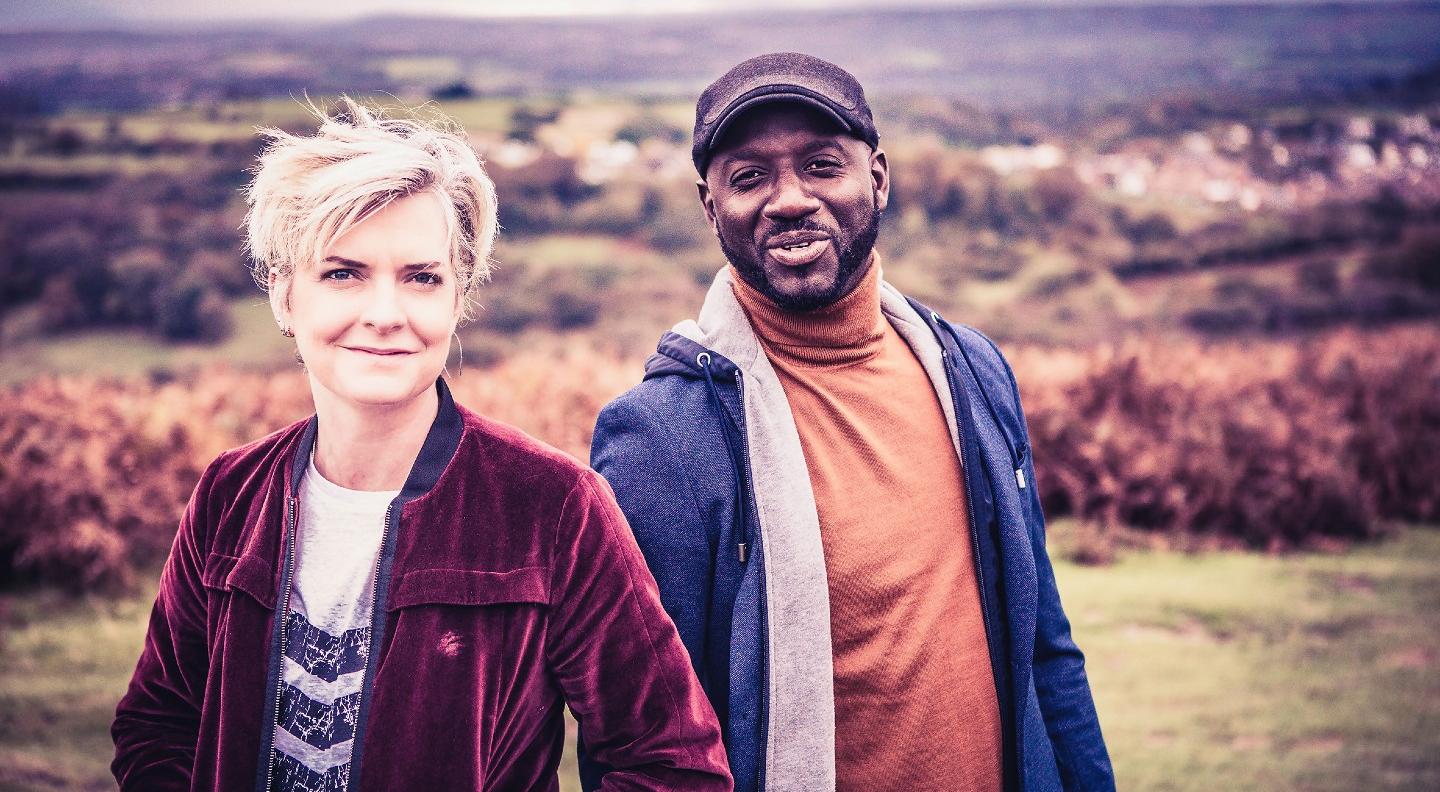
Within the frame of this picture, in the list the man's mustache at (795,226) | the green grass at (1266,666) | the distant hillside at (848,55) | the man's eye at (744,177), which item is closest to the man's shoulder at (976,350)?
the man's mustache at (795,226)

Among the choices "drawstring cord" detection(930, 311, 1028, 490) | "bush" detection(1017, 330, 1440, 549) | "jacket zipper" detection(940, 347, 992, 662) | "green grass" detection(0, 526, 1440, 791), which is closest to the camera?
"jacket zipper" detection(940, 347, 992, 662)

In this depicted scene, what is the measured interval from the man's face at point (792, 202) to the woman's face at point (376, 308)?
684 millimetres

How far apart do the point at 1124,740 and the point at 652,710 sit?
4.05 meters

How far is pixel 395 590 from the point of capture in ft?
5.25

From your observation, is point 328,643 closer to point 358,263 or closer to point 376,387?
point 376,387

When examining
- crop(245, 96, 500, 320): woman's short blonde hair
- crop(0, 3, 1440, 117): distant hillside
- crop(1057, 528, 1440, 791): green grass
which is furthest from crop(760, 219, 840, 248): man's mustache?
crop(0, 3, 1440, 117): distant hillside

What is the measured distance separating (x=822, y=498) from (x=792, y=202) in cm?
62

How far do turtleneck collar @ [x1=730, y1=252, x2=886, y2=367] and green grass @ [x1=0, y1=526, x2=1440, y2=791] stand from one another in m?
3.15

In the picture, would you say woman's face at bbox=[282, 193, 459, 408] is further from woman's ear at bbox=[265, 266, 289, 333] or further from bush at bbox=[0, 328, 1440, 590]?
bush at bbox=[0, 328, 1440, 590]

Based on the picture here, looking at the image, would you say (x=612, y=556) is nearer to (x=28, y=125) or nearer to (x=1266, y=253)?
(x=1266, y=253)

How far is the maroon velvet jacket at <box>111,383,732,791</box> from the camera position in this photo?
158cm

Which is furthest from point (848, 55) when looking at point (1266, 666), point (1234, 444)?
point (1266, 666)

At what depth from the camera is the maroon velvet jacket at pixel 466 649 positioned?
1.58 meters

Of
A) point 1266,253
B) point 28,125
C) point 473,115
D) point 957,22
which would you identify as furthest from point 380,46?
point 1266,253
